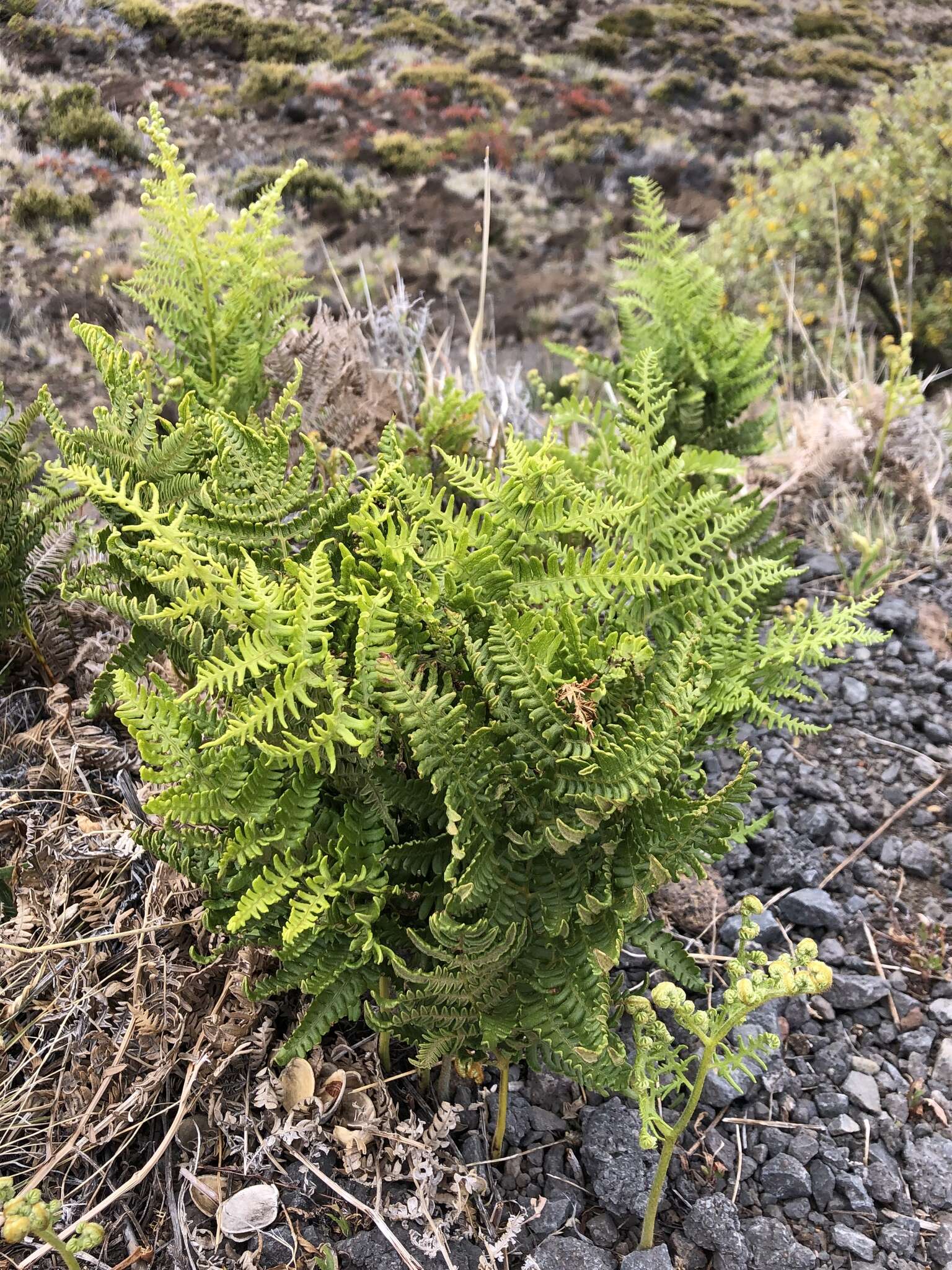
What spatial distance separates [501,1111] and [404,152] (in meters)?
3.11

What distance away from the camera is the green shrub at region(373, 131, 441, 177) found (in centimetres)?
319

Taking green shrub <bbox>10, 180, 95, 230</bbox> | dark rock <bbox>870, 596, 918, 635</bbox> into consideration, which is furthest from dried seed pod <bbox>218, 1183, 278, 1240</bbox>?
green shrub <bbox>10, 180, 95, 230</bbox>

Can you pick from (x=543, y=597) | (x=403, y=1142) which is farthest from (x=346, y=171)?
(x=403, y=1142)

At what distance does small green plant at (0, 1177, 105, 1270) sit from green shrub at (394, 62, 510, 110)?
332 centimetres

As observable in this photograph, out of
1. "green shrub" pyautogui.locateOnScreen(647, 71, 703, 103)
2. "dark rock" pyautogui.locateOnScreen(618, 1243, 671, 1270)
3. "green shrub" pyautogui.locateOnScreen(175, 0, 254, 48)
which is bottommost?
"dark rock" pyautogui.locateOnScreen(618, 1243, 671, 1270)

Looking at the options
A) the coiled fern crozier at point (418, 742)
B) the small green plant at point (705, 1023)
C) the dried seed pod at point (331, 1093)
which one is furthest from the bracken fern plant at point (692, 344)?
the dried seed pod at point (331, 1093)

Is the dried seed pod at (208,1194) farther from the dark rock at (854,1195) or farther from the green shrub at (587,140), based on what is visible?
the green shrub at (587,140)

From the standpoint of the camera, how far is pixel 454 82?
3281 mm

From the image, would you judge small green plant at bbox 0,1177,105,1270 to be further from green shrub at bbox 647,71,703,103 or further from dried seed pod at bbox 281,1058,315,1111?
green shrub at bbox 647,71,703,103

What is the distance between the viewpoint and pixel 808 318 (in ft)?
13.5

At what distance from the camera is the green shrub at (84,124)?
2529mm

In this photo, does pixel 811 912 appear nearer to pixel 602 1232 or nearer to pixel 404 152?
pixel 602 1232

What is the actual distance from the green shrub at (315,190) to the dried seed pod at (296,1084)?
8.51 ft

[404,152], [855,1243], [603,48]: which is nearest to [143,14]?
[404,152]
